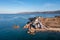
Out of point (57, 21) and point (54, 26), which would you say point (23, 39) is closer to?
point (54, 26)

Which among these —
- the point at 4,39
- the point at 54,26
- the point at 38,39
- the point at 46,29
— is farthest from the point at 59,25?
the point at 4,39

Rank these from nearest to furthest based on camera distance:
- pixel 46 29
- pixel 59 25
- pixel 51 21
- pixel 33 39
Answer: pixel 33 39 < pixel 46 29 < pixel 59 25 < pixel 51 21

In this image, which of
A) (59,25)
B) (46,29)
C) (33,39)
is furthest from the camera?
(59,25)

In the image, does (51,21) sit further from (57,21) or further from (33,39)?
(33,39)

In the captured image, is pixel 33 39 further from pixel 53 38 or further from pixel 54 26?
pixel 54 26

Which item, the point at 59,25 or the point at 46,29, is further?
the point at 59,25

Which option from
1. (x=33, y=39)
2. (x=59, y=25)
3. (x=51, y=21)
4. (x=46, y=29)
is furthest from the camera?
(x=51, y=21)

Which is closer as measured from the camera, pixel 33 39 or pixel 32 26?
pixel 33 39

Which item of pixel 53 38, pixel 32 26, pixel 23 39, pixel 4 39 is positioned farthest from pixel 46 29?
pixel 4 39
